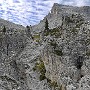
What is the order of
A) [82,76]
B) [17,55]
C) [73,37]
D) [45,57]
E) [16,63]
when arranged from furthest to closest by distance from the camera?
[17,55] < [16,63] < [45,57] < [73,37] < [82,76]

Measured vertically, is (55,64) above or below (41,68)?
above

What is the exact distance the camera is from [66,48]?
2539 inches

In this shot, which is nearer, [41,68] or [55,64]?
[55,64]

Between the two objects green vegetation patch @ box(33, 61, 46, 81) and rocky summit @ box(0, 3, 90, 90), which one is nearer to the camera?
rocky summit @ box(0, 3, 90, 90)

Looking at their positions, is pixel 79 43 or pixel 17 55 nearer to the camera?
pixel 79 43

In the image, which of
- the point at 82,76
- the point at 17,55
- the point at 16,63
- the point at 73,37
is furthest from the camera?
the point at 17,55

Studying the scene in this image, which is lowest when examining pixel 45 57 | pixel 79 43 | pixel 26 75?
pixel 26 75

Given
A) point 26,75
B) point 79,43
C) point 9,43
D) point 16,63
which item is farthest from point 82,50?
point 9,43

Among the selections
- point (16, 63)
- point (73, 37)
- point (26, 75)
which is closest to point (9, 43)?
point (16, 63)

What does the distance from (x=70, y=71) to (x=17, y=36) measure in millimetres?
44102

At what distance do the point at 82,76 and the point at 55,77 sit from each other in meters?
7.94

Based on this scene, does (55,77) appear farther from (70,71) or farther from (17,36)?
(17,36)

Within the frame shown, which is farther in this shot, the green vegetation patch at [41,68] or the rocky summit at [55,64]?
the green vegetation patch at [41,68]

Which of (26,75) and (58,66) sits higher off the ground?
(58,66)
